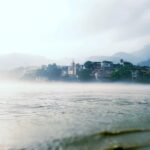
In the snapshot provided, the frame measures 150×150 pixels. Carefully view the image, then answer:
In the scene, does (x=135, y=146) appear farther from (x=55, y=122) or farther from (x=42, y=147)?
(x=55, y=122)

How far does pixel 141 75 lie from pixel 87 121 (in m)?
135

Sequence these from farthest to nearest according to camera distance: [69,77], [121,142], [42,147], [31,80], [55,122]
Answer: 1. [31,80]
2. [69,77]
3. [55,122]
4. [121,142]
5. [42,147]

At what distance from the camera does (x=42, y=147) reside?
15367 mm

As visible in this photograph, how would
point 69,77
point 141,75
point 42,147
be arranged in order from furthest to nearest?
point 69,77, point 141,75, point 42,147

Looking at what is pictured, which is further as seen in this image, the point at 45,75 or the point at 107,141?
the point at 45,75

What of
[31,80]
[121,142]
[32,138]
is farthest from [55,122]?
[31,80]

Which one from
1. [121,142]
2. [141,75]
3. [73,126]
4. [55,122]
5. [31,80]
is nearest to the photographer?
[121,142]

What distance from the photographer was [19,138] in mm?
17328

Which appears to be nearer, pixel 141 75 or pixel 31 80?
pixel 141 75

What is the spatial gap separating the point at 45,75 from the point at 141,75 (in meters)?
53.1

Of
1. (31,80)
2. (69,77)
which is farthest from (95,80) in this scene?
(31,80)

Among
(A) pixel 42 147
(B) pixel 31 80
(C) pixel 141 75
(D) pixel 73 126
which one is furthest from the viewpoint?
(B) pixel 31 80

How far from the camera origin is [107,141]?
1666 cm

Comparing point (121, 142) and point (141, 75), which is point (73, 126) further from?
point (141, 75)
